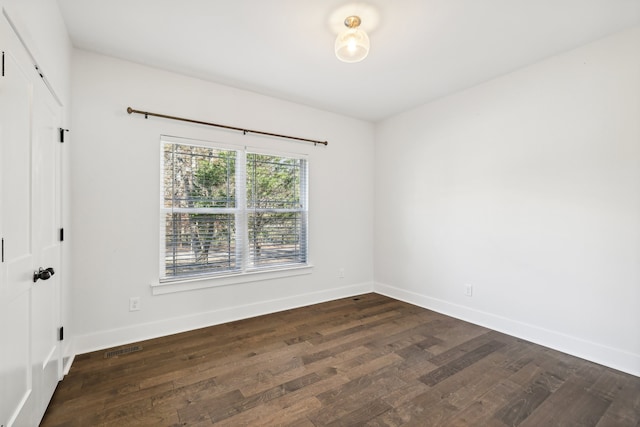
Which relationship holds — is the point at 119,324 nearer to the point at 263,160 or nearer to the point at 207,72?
the point at 263,160

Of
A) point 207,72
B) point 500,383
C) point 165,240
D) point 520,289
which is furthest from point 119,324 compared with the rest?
point 520,289

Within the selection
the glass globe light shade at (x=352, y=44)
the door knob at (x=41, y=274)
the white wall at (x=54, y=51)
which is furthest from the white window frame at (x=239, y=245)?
the glass globe light shade at (x=352, y=44)

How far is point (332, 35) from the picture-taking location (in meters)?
2.40

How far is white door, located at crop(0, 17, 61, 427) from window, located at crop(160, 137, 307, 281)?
1.09 m

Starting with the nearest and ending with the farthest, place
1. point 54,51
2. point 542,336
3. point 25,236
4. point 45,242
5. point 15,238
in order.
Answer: point 15,238 → point 25,236 → point 45,242 → point 54,51 → point 542,336

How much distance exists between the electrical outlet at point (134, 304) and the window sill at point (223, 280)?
14 cm

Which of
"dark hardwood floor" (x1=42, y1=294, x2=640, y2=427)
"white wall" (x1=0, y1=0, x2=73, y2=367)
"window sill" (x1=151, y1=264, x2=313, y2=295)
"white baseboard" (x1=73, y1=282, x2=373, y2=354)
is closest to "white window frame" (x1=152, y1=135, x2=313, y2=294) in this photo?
"window sill" (x1=151, y1=264, x2=313, y2=295)

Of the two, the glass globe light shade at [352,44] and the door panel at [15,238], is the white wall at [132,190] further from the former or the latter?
the glass globe light shade at [352,44]

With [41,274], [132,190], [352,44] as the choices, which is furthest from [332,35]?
[41,274]

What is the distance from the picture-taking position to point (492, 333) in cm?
305

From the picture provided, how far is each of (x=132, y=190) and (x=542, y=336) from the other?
4109 mm

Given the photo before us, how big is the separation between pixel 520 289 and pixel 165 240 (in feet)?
11.8

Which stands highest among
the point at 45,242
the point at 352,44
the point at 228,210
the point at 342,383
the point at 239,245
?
the point at 352,44

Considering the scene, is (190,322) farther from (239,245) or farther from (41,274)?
(41,274)
